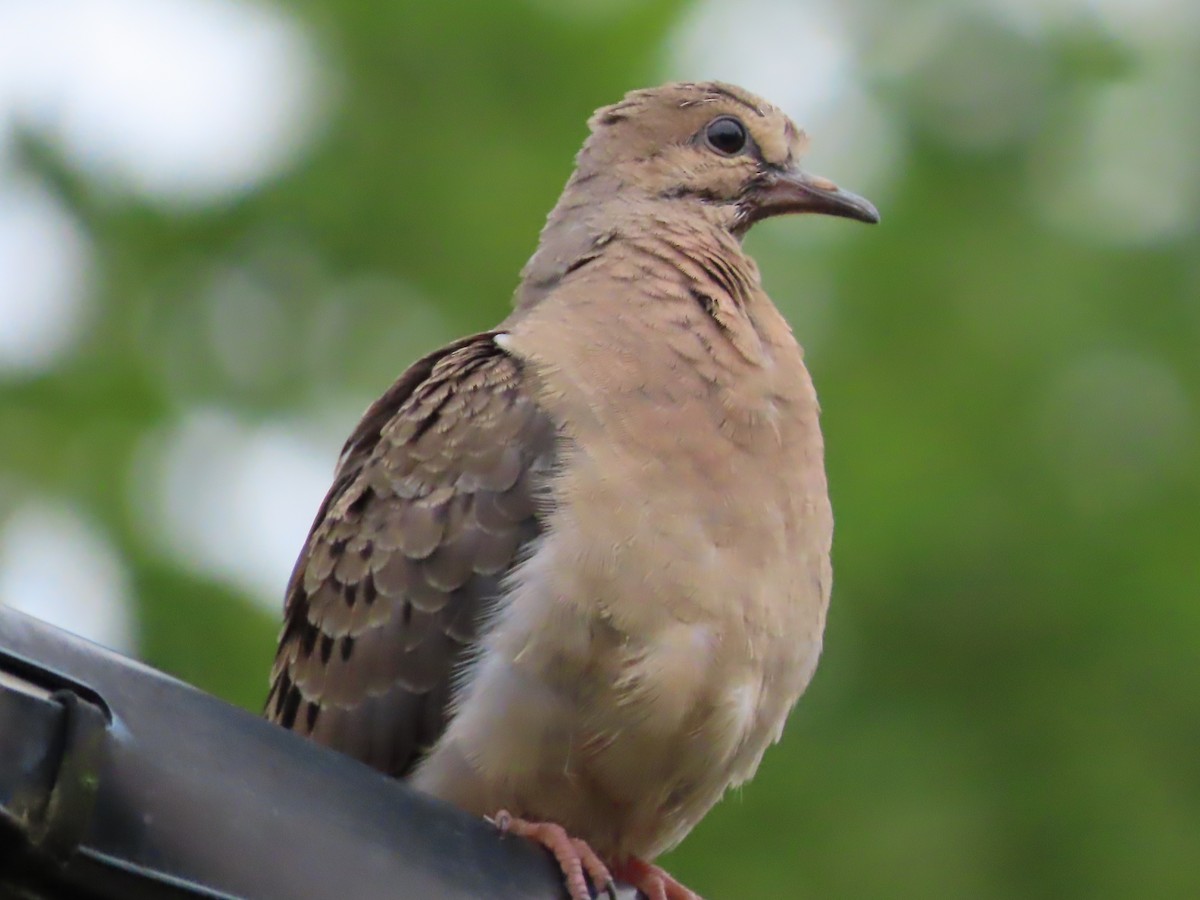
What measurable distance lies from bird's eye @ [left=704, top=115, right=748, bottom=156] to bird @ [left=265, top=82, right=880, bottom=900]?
1.80ft

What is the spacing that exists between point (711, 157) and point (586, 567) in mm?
1516

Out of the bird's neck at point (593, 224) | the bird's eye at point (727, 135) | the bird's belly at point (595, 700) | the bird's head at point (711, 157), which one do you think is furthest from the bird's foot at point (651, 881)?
the bird's eye at point (727, 135)

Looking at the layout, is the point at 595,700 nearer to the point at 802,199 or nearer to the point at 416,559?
the point at 416,559

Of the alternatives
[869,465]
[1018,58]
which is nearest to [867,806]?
[869,465]

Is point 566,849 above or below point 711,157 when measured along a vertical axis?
below

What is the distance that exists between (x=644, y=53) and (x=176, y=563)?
259 centimetres

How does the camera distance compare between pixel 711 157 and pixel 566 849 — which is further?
pixel 711 157

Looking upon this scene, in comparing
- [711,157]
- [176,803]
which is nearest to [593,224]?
[711,157]

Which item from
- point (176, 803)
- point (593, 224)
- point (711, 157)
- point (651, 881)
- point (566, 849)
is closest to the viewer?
point (176, 803)

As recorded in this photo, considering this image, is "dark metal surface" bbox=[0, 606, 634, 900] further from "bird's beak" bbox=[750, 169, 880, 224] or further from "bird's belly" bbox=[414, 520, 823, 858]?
"bird's beak" bbox=[750, 169, 880, 224]

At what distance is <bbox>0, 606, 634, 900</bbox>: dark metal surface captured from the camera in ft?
5.75

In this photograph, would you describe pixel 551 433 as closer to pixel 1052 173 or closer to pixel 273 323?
pixel 273 323

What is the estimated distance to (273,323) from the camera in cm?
719

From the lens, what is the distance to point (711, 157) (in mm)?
4309
